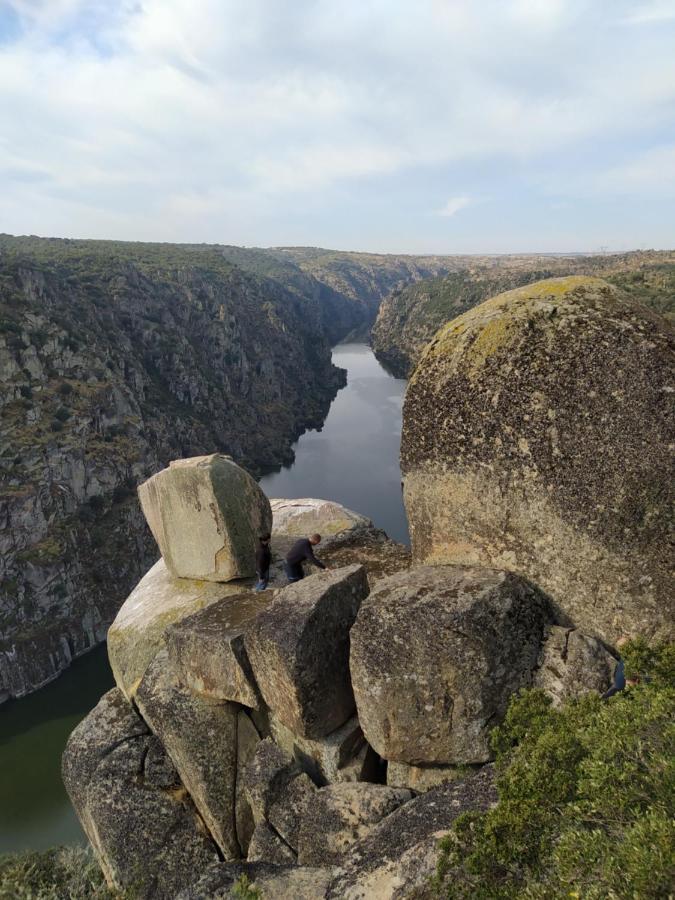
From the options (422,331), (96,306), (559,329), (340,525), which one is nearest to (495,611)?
(559,329)

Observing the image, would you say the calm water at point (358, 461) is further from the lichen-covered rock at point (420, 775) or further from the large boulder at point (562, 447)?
the lichen-covered rock at point (420, 775)

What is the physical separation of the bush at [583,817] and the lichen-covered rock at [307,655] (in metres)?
2.95

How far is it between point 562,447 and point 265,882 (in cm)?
622

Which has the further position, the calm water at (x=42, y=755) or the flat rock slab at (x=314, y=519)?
the calm water at (x=42, y=755)

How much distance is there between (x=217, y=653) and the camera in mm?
8773

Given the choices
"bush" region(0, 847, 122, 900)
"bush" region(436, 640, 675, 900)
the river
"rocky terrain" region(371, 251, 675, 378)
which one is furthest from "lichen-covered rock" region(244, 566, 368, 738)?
"rocky terrain" region(371, 251, 675, 378)

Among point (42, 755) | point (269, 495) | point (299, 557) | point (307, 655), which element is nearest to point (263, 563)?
point (299, 557)

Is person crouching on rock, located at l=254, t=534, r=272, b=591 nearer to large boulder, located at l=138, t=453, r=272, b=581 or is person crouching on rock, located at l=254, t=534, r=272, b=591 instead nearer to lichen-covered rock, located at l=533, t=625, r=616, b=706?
large boulder, located at l=138, t=453, r=272, b=581

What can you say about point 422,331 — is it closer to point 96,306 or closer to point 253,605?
point 96,306

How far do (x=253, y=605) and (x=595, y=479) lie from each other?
5830 mm

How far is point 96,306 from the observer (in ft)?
260

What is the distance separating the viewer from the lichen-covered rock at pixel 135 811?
8.79m

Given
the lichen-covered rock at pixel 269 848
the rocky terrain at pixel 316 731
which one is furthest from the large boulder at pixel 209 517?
the lichen-covered rock at pixel 269 848

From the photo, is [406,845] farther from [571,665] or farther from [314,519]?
[314,519]
